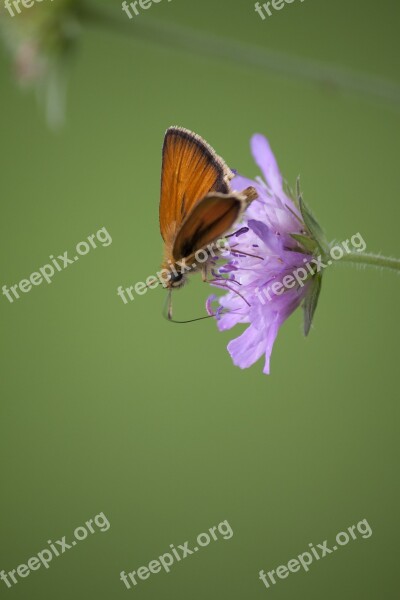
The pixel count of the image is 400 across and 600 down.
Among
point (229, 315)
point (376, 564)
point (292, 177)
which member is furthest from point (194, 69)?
point (229, 315)

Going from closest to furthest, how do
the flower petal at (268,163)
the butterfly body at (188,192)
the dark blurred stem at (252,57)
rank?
the butterfly body at (188,192), the flower petal at (268,163), the dark blurred stem at (252,57)

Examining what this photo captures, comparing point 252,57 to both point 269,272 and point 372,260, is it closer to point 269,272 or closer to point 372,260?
point 269,272

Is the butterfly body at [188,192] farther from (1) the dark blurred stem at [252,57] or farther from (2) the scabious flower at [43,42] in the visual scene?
(2) the scabious flower at [43,42]

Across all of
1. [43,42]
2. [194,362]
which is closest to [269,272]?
[43,42]

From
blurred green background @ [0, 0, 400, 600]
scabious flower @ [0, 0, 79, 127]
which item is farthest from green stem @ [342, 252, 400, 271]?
blurred green background @ [0, 0, 400, 600]

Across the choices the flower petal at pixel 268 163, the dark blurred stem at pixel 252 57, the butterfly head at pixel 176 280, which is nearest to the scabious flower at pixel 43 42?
the dark blurred stem at pixel 252 57
